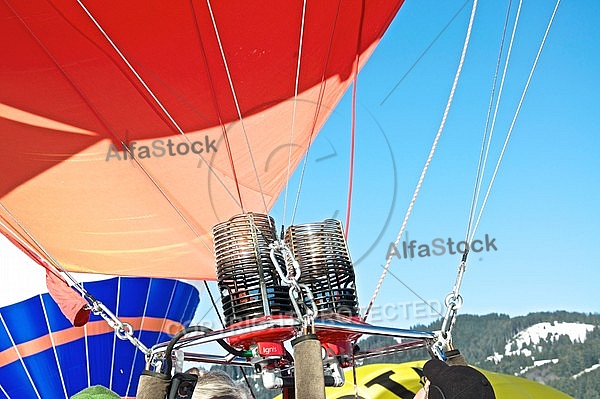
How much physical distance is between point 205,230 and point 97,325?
2740 millimetres

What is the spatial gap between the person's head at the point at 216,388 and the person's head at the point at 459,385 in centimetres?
43

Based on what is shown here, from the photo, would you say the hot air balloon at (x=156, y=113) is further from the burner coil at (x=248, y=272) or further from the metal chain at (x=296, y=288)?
the metal chain at (x=296, y=288)

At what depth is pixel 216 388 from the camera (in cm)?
147

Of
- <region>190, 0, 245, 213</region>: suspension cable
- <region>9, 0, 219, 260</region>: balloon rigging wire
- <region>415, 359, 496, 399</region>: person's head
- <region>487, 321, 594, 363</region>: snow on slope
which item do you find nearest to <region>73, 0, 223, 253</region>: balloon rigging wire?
<region>9, 0, 219, 260</region>: balloon rigging wire

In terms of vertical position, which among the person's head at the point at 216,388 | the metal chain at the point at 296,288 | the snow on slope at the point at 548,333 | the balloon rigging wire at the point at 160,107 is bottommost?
the snow on slope at the point at 548,333

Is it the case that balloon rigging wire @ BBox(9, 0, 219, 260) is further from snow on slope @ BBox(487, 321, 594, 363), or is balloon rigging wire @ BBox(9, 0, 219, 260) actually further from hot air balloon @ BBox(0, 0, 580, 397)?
snow on slope @ BBox(487, 321, 594, 363)

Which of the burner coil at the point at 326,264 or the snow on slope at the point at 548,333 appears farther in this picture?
the snow on slope at the point at 548,333

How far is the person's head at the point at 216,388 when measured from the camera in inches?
57.4

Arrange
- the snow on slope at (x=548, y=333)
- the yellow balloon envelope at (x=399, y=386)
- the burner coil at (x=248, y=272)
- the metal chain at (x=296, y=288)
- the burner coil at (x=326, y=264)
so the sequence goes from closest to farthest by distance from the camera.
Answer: the metal chain at (x=296, y=288), the burner coil at (x=248, y=272), the burner coil at (x=326, y=264), the yellow balloon envelope at (x=399, y=386), the snow on slope at (x=548, y=333)

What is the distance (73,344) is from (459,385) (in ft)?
17.6

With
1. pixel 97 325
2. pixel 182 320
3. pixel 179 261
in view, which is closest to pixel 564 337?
pixel 182 320

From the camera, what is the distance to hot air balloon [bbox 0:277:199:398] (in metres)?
5.90

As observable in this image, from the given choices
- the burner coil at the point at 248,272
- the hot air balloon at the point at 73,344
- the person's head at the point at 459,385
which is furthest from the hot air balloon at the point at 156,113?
the hot air balloon at the point at 73,344

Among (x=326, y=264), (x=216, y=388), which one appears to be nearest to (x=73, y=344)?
(x=326, y=264)
